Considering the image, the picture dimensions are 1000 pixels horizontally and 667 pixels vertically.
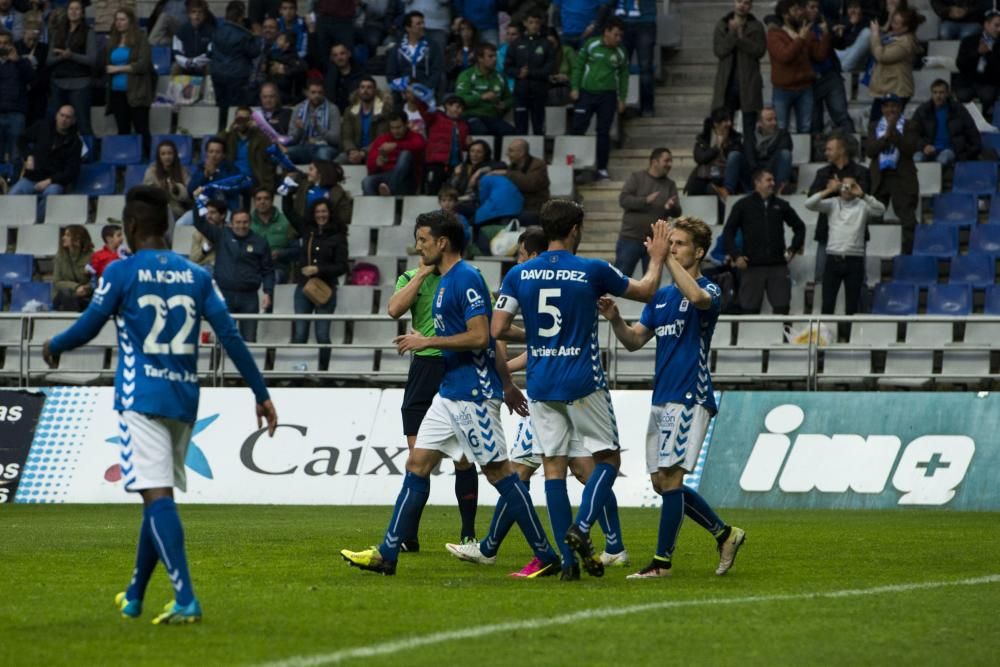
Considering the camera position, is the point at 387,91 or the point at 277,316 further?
the point at 387,91

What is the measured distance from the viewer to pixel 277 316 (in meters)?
20.6

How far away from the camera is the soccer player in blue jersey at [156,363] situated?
8.16 metres

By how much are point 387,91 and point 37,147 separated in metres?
5.34

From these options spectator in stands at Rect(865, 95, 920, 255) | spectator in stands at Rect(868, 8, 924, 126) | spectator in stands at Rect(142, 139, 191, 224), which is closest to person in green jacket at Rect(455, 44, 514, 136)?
spectator in stands at Rect(142, 139, 191, 224)

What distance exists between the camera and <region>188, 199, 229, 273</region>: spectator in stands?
22.9 m

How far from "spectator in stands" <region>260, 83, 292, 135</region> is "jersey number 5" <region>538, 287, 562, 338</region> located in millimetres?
15604

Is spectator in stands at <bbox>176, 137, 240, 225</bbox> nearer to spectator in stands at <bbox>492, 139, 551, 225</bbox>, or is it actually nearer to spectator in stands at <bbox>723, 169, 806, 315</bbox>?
spectator in stands at <bbox>492, 139, 551, 225</bbox>

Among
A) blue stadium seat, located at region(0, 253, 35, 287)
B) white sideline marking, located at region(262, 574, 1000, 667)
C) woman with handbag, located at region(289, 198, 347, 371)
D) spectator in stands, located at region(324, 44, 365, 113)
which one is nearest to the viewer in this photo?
white sideline marking, located at region(262, 574, 1000, 667)

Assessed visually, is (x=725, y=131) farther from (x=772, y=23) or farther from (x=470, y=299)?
(x=470, y=299)

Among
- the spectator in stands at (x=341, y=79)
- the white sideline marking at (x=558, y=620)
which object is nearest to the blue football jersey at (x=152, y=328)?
the white sideline marking at (x=558, y=620)

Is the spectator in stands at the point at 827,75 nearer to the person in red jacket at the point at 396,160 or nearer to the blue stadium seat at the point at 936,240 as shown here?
the blue stadium seat at the point at 936,240

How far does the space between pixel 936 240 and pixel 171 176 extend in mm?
10704

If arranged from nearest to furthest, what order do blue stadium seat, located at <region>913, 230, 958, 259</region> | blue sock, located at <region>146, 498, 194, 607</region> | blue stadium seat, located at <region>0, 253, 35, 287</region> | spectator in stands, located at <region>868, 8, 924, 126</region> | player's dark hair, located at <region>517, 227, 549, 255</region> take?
blue sock, located at <region>146, 498, 194, 607</region>
player's dark hair, located at <region>517, 227, 549, 255</region>
blue stadium seat, located at <region>913, 230, 958, 259</region>
spectator in stands, located at <region>868, 8, 924, 126</region>
blue stadium seat, located at <region>0, 253, 35, 287</region>

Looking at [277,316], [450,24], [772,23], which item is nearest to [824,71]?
[772,23]
